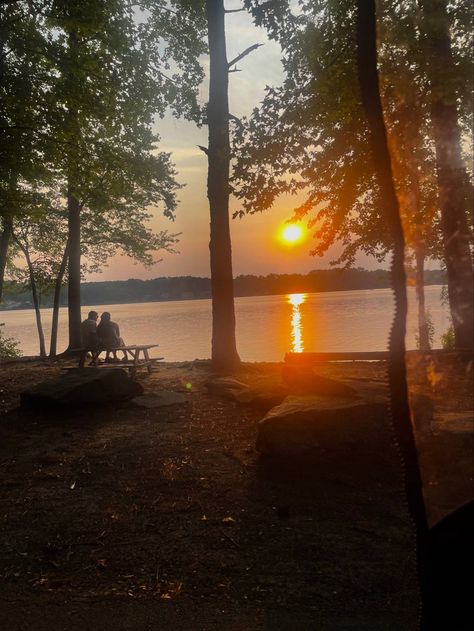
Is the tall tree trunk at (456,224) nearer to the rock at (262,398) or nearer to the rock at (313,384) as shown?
the rock at (313,384)

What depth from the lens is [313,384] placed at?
264 inches

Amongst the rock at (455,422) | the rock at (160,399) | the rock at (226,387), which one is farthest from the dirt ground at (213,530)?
the rock at (226,387)

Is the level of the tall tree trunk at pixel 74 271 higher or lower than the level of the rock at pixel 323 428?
higher

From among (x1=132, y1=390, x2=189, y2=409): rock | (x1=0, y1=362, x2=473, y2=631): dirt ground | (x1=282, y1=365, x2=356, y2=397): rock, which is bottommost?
(x1=0, y1=362, x2=473, y2=631): dirt ground

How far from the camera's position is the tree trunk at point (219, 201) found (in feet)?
40.7

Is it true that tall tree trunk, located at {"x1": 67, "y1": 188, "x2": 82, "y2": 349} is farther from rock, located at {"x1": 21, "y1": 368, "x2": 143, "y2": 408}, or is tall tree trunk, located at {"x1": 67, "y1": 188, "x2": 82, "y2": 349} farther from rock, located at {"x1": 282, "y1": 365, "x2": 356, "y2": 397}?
rock, located at {"x1": 282, "y1": 365, "x2": 356, "y2": 397}

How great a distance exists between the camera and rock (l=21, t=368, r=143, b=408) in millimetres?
8469

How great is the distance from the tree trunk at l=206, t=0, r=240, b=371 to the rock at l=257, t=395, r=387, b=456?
6804 mm

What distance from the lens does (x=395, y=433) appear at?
3.43 feet

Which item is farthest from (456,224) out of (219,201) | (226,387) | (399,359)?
(219,201)

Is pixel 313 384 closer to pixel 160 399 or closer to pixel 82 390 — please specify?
pixel 160 399

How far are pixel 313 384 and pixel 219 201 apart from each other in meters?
7.11

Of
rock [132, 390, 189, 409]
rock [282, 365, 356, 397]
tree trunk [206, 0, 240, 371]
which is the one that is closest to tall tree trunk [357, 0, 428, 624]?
rock [282, 365, 356, 397]

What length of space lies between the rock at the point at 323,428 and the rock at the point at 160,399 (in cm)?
352
